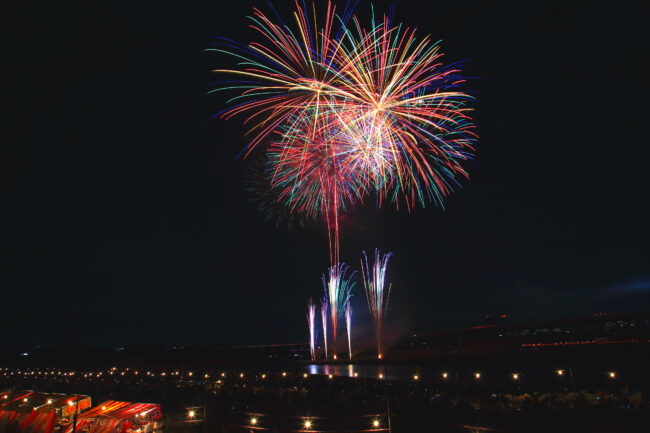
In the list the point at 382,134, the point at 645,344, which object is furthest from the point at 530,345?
the point at 382,134

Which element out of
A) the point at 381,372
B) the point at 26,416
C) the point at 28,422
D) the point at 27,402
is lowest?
the point at 381,372

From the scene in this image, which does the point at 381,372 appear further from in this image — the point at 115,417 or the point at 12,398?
the point at 115,417

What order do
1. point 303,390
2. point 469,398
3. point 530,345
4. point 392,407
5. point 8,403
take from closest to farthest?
point 8,403, point 392,407, point 469,398, point 303,390, point 530,345

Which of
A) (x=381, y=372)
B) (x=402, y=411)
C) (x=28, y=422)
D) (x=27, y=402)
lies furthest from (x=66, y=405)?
(x=381, y=372)

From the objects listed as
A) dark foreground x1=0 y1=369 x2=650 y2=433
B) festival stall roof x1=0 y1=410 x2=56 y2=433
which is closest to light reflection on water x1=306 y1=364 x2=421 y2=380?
dark foreground x1=0 y1=369 x2=650 y2=433

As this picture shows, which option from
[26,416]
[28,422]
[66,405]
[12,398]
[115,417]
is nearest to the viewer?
[115,417]

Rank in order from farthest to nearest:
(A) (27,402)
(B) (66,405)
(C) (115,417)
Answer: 1. (A) (27,402)
2. (B) (66,405)
3. (C) (115,417)

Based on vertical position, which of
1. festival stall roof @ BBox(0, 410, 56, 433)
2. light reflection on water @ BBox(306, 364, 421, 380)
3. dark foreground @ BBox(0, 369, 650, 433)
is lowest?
light reflection on water @ BBox(306, 364, 421, 380)

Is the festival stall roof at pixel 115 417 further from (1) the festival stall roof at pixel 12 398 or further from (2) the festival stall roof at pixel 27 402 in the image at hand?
(1) the festival stall roof at pixel 12 398

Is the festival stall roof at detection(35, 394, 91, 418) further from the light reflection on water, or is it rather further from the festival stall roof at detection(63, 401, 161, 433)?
the light reflection on water

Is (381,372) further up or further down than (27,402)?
further down

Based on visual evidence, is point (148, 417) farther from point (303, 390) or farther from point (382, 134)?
point (382, 134)
